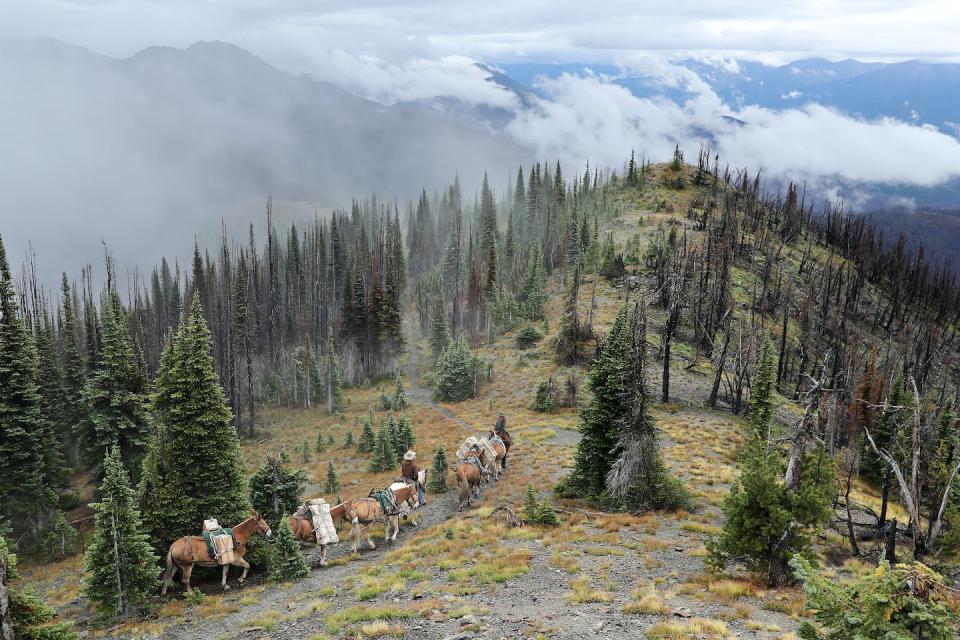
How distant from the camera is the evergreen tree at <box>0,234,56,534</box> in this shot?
107 feet

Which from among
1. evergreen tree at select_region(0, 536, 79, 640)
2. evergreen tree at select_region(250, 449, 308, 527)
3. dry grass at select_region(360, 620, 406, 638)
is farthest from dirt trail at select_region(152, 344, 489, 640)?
evergreen tree at select_region(0, 536, 79, 640)

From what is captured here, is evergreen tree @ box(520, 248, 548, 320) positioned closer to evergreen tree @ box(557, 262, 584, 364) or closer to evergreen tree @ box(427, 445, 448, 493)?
evergreen tree @ box(557, 262, 584, 364)

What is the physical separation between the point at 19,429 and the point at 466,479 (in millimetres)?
27418

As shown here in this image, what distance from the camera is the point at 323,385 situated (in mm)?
74000

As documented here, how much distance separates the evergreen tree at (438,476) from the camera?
29.1 metres

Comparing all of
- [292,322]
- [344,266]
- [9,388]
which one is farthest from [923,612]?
[344,266]

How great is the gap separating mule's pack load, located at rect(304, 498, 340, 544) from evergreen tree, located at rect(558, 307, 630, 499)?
36.2ft

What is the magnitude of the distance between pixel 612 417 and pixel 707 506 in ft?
19.7

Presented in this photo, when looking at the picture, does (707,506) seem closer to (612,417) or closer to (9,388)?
(612,417)

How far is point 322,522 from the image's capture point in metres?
21.0

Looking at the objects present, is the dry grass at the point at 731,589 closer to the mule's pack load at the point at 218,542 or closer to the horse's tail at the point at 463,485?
the horse's tail at the point at 463,485

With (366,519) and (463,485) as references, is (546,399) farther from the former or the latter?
(366,519)

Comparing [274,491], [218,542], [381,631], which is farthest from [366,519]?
[381,631]

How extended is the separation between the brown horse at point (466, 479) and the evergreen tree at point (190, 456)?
30.1 feet
